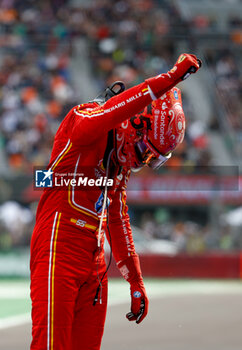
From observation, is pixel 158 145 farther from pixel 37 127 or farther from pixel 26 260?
pixel 37 127

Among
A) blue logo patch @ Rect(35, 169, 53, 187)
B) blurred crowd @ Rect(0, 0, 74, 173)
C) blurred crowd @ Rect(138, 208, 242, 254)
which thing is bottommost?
blue logo patch @ Rect(35, 169, 53, 187)

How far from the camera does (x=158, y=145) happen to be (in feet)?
13.2

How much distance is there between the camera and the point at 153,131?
398 centimetres

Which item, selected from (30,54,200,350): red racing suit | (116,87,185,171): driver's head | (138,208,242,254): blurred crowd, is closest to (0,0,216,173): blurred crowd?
(138,208,242,254): blurred crowd

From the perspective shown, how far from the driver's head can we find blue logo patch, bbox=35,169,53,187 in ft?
1.25

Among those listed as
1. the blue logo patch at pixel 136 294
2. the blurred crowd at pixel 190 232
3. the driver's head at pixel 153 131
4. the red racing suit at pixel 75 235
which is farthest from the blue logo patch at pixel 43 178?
A: the blurred crowd at pixel 190 232

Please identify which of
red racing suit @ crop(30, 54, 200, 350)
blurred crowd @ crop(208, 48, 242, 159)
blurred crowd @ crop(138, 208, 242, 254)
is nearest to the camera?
red racing suit @ crop(30, 54, 200, 350)

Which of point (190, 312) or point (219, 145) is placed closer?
point (190, 312)

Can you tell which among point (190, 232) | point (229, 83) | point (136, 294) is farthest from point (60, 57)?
point (136, 294)

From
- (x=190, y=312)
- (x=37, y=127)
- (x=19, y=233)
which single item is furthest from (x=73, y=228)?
(x=37, y=127)

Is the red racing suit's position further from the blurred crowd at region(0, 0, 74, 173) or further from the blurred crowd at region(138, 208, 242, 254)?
the blurred crowd at region(0, 0, 74, 173)

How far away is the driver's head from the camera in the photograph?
13.0 feet

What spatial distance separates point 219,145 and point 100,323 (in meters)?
18.1

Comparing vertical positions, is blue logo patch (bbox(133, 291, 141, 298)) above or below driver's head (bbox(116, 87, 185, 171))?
below
